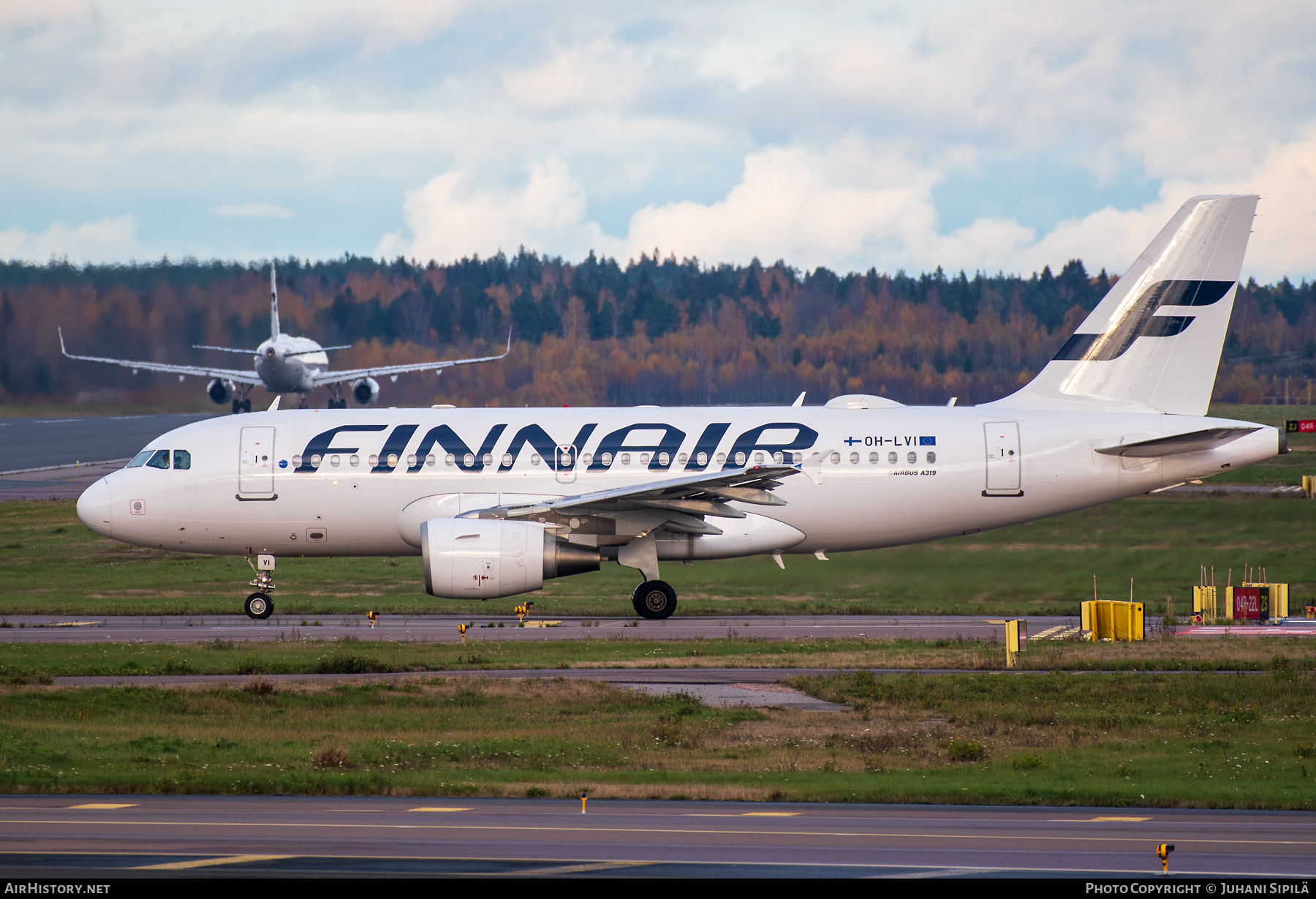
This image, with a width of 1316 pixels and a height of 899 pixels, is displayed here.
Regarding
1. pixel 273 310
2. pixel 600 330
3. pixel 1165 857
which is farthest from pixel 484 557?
pixel 600 330

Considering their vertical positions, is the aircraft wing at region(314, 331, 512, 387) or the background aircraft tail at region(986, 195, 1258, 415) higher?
the aircraft wing at region(314, 331, 512, 387)

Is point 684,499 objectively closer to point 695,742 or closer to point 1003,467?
point 1003,467

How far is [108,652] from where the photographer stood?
1013 inches

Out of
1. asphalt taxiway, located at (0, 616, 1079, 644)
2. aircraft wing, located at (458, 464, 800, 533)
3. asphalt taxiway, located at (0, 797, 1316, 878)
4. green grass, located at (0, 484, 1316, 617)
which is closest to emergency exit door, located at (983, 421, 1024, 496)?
asphalt taxiway, located at (0, 616, 1079, 644)

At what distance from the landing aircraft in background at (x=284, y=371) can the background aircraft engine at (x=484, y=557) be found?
4902cm

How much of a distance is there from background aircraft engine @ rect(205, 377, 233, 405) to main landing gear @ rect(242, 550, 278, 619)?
51936mm

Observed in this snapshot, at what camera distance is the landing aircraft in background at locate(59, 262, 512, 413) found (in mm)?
77375

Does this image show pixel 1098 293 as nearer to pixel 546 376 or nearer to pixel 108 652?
pixel 546 376

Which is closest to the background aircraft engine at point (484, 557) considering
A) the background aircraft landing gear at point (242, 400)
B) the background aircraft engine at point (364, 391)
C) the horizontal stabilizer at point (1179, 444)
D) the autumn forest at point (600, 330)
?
the horizontal stabilizer at point (1179, 444)

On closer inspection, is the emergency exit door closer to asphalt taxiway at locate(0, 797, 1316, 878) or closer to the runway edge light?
Answer: asphalt taxiway at locate(0, 797, 1316, 878)

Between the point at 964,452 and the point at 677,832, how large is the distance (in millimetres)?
19009

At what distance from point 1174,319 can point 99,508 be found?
2429 centimetres

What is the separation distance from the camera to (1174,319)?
3119 cm

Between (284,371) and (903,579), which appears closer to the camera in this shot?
(903,579)
